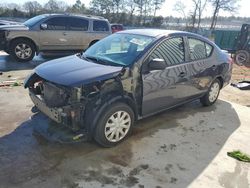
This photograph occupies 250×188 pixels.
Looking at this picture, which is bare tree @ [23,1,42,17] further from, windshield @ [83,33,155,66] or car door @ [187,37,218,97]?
car door @ [187,37,218,97]

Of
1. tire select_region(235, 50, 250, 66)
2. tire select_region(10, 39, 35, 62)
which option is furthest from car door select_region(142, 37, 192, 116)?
tire select_region(235, 50, 250, 66)

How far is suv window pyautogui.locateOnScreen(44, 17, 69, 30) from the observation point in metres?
10.6

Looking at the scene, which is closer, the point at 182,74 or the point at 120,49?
the point at 120,49

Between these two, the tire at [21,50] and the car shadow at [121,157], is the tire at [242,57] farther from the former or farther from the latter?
the car shadow at [121,157]

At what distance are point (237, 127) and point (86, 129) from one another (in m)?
3.09

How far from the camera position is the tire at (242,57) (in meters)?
14.4

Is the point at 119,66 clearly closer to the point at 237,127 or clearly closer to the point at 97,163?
the point at 97,163

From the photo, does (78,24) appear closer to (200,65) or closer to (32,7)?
(200,65)

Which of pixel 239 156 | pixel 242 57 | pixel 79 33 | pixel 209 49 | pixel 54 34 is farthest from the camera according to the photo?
pixel 242 57

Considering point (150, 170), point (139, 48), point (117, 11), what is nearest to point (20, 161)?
point (150, 170)

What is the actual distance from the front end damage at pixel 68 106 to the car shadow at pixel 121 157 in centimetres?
31

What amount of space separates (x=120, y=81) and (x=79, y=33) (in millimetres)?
7562

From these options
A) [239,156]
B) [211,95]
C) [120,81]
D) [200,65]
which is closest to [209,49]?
[200,65]

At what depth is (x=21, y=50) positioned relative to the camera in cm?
1003
